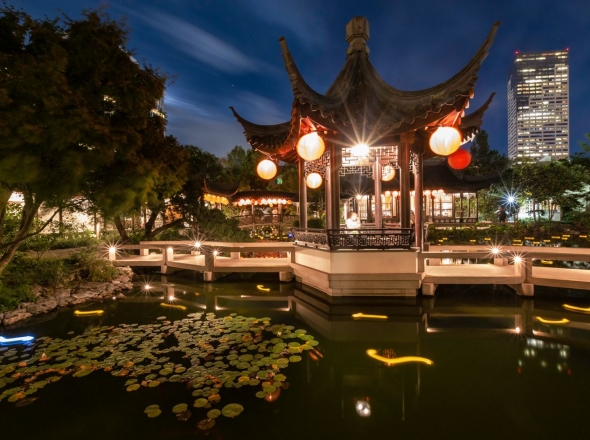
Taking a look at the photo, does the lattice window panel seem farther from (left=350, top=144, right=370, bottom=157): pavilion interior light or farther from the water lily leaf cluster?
the water lily leaf cluster

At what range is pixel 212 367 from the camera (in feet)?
14.0

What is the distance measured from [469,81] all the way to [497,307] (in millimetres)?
5044

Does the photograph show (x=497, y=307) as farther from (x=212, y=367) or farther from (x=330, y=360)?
(x=212, y=367)

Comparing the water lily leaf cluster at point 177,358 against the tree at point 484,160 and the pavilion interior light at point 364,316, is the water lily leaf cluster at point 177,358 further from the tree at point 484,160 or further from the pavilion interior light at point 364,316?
the tree at point 484,160

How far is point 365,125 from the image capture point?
7801 mm

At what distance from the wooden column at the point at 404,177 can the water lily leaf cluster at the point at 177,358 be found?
4200mm

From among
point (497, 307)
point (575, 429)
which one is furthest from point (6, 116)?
point (497, 307)

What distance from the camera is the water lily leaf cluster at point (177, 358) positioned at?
3.76 metres

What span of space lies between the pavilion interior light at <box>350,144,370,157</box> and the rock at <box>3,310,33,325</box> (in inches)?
333

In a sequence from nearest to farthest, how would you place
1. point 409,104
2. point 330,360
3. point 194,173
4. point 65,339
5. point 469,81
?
1. point 330,360
2. point 65,339
3. point 469,81
4. point 409,104
5. point 194,173

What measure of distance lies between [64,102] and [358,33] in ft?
25.4

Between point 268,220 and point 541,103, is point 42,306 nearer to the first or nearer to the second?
point 268,220

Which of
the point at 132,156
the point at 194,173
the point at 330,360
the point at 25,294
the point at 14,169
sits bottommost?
the point at 330,360

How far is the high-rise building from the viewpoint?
92.4 metres
